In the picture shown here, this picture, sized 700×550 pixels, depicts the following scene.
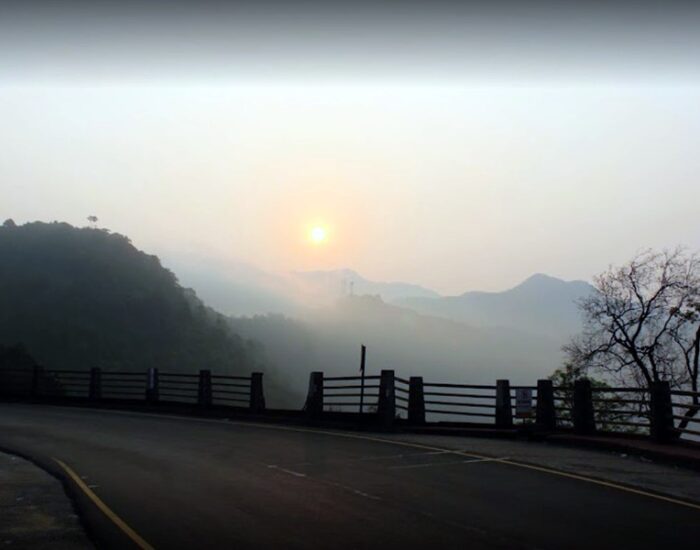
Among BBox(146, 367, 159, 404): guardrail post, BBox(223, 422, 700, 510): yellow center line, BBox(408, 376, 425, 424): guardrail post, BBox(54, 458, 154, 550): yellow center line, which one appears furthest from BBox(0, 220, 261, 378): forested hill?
BBox(54, 458, 154, 550): yellow center line

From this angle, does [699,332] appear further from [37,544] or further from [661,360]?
[37,544]

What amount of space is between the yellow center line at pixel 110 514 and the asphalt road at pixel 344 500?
0.23 ft

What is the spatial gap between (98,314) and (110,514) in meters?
115

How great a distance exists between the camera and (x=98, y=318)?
116 meters

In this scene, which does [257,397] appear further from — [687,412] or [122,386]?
[687,412]

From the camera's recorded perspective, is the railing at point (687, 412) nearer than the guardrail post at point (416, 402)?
Yes

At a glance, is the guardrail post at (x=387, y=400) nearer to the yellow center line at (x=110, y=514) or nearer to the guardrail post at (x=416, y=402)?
the guardrail post at (x=416, y=402)

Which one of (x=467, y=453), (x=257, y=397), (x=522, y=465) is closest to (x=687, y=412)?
(x=467, y=453)

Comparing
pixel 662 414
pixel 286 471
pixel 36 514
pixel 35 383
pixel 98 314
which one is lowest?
pixel 36 514

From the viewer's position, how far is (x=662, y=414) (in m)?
15.7

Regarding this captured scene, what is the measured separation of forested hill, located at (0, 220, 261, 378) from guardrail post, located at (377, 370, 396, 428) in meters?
91.6

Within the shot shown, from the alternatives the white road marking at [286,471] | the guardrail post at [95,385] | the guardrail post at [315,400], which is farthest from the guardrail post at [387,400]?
the guardrail post at [95,385]

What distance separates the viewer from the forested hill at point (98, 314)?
108m

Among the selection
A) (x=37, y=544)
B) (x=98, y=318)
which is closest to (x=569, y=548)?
(x=37, y=544)
